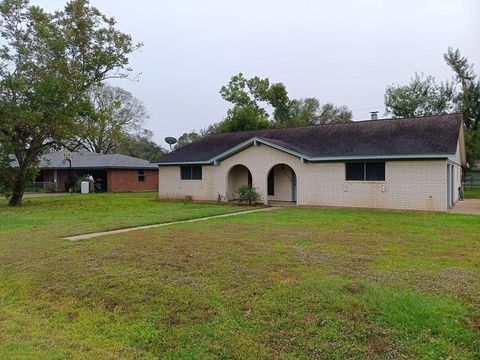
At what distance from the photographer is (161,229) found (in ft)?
37.4

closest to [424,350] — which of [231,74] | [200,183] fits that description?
[200,183]

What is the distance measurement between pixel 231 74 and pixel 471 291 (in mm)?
36458

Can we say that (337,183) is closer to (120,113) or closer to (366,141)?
(366,141)

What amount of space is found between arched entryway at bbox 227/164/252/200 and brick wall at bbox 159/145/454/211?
0.66m

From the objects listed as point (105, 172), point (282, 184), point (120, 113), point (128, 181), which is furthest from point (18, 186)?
point (120, 113)

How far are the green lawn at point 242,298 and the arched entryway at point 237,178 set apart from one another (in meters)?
12.5

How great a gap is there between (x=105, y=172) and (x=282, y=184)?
2233 centimetres

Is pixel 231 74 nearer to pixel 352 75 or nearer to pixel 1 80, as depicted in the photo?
pixel 352 75

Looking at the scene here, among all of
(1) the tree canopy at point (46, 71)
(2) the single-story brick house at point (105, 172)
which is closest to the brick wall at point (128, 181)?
(2) the single-story brick house at point (105, 172)

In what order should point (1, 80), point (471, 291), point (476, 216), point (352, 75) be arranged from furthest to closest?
point (352, 75)
point (1, 80)
point (476, 216)
point (471, 291)

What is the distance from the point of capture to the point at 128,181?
37.4 metres

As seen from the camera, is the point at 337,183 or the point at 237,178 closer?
the point at 337,183

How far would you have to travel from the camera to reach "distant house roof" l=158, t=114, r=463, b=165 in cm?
1639

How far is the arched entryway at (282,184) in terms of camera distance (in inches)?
830
